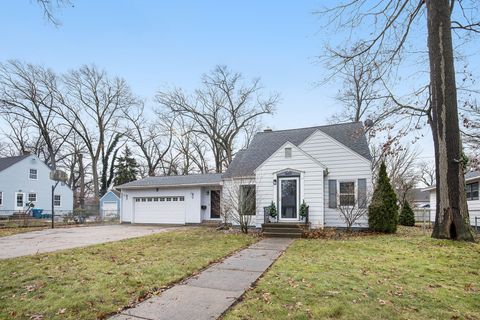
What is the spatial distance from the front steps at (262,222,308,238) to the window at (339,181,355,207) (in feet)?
7.52

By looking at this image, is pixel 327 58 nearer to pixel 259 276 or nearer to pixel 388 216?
pixel 388 216

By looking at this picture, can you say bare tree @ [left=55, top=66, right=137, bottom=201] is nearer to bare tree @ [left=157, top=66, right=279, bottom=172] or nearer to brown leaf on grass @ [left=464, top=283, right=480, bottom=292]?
bare tree @ [left=157, top=66, right=279, bottom=172]

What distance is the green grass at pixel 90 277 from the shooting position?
4109 mm

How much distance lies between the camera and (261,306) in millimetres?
4090

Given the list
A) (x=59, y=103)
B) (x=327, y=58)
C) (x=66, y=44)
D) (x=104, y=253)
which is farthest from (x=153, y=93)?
(x=104, y=253)

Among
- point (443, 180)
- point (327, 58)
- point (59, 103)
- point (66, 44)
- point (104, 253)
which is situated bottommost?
point (104, 253)

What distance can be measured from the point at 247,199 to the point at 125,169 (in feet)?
85.5

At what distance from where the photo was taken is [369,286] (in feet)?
16.1

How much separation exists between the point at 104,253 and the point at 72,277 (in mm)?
2794

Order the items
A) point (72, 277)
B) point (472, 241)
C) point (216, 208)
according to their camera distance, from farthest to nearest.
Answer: point (216, 208) → point (472, 241) → point (72, 277)

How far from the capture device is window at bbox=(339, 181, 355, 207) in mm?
13570

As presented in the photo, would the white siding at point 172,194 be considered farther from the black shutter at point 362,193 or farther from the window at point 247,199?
the black shutter at point 362,193

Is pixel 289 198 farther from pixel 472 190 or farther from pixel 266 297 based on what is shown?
pixel 472 190

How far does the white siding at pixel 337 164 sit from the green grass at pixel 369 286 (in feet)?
19.2
